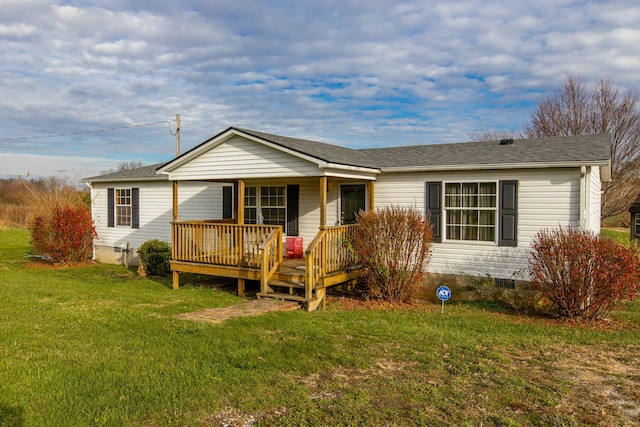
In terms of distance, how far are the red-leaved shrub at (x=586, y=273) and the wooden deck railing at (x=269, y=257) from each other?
4764 millimetres

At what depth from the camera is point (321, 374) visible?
5.28 meters

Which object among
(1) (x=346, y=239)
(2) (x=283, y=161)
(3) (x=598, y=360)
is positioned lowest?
(3) (x=598, y=360)

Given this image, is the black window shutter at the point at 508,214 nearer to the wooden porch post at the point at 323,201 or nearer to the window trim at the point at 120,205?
the wooden porch post at the point at 323,201

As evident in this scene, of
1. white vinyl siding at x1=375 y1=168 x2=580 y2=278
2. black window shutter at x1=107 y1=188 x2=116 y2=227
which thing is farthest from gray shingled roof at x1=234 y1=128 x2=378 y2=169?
black window shutter at x1=107 y1=188 x2=116 y2=227

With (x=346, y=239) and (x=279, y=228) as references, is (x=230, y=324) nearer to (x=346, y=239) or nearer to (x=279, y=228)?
(x=279, y=228)

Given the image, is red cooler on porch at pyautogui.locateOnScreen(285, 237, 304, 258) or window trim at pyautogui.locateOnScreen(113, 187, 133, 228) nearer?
red cooler on porch at pyautogui.locateOnScreen(285, 237, 304, 258)

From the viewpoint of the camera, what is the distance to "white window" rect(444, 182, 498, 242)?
9.78 meters

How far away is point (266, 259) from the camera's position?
30.7 feet

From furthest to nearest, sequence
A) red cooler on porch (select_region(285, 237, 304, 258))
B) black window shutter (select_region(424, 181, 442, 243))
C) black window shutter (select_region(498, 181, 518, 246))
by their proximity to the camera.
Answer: red cooler on porch (select_region(285, 237, 304, 258)) → black window shutter (select_region(424, 181, 442, 243)) → black window shutter (select_region(498, 181, 518, 246))

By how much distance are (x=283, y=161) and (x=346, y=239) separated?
80.7 inches

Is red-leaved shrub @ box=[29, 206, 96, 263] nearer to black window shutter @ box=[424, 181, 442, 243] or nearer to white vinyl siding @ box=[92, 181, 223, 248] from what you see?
white vinyl siding @ box=[92, 181, 223, 248]

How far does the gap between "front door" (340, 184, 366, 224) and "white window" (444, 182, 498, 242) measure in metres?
2.17

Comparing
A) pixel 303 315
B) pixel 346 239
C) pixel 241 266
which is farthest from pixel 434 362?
pixel 241 266

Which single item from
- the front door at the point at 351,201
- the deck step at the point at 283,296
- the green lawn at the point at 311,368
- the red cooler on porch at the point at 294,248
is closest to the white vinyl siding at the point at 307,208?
the red cooler on porch at the point at 294,248
